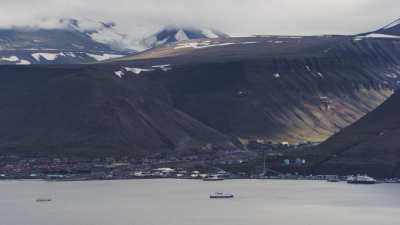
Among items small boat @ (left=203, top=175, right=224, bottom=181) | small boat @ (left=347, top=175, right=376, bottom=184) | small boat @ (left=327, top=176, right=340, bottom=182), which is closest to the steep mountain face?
small boat @ (left=327, top=176, right=340, bottom=182)

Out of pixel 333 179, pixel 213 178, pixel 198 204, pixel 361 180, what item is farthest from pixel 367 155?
pixel 198 204

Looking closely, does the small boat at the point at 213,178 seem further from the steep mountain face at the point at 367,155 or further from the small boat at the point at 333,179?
the small boat at the point at 333,179

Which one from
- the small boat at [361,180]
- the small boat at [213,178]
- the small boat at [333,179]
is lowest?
the small boat at [213,178]

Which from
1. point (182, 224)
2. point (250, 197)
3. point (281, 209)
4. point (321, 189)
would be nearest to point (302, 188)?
point (321, 189)

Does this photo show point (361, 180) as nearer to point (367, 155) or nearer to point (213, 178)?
point (367, 155)

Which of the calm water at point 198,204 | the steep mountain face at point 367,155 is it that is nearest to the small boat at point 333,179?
the steep mountain face at point 367,155

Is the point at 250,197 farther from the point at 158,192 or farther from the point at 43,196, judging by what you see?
the point at 43,196

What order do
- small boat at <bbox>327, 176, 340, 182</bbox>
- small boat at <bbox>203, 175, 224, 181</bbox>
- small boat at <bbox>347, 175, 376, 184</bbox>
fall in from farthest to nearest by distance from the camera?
small boat at <bbox>203, 175, 224, 181</bbox> → small boat at <bbox>327, 176, 340, 182</bbox> → small boat at <bbox>347, 175, 376, 184</bbox>

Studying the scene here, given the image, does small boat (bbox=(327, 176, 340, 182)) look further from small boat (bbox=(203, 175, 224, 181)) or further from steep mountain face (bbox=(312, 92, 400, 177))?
small boat (bbox=(203, 175, 224, 181))
